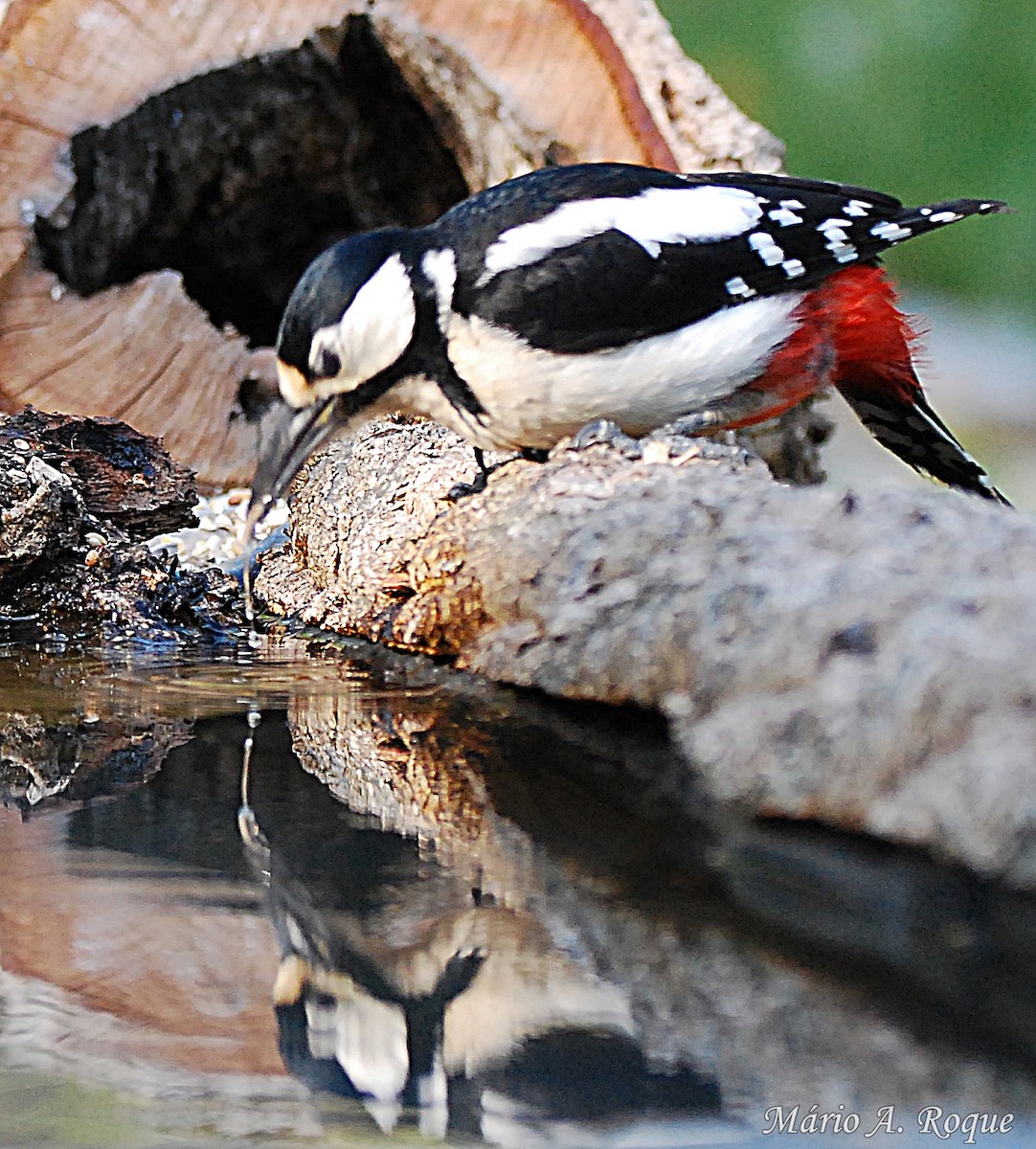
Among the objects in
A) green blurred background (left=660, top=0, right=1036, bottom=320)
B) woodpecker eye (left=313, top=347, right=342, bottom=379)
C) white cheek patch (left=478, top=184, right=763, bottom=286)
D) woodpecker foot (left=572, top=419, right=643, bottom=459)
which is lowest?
woodpecker foot (left=572, top=419, right=643, bottom=459)

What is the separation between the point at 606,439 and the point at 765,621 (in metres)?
0.77

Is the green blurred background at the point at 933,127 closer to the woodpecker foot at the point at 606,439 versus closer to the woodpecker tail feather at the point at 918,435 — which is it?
the woodpecker tail feather at the point at 918,435

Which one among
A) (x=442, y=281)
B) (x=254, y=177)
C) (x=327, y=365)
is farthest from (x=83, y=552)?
(x=254, y=177)

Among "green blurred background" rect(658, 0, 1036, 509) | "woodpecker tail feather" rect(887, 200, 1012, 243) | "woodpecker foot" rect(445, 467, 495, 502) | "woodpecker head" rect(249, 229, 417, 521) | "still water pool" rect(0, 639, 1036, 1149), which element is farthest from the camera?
"green blurred background" rect(658, 0, 1036, 509)

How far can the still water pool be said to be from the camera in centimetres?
73

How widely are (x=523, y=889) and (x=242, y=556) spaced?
1562mm

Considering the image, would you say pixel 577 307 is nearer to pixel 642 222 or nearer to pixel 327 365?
pixel 642 222

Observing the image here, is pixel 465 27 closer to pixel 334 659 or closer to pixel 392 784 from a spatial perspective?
pixel 334 659

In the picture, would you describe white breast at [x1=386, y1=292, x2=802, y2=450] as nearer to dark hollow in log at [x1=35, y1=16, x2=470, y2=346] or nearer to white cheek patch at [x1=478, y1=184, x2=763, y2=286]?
white cheek patch at [x1=478, y1=184, x2=763, y2=286]

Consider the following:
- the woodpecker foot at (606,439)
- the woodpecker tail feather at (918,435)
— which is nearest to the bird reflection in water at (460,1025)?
the woodpecker foot at (606,439)

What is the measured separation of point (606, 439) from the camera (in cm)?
200

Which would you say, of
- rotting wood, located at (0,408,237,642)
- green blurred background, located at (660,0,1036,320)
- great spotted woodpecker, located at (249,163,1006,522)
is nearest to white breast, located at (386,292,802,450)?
great spotted woodpecker, located at (249,163,1006,522)

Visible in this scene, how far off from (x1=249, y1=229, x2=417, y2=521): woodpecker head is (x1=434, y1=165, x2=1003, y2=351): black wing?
0.12 meters

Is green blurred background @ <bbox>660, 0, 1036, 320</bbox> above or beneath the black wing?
above
